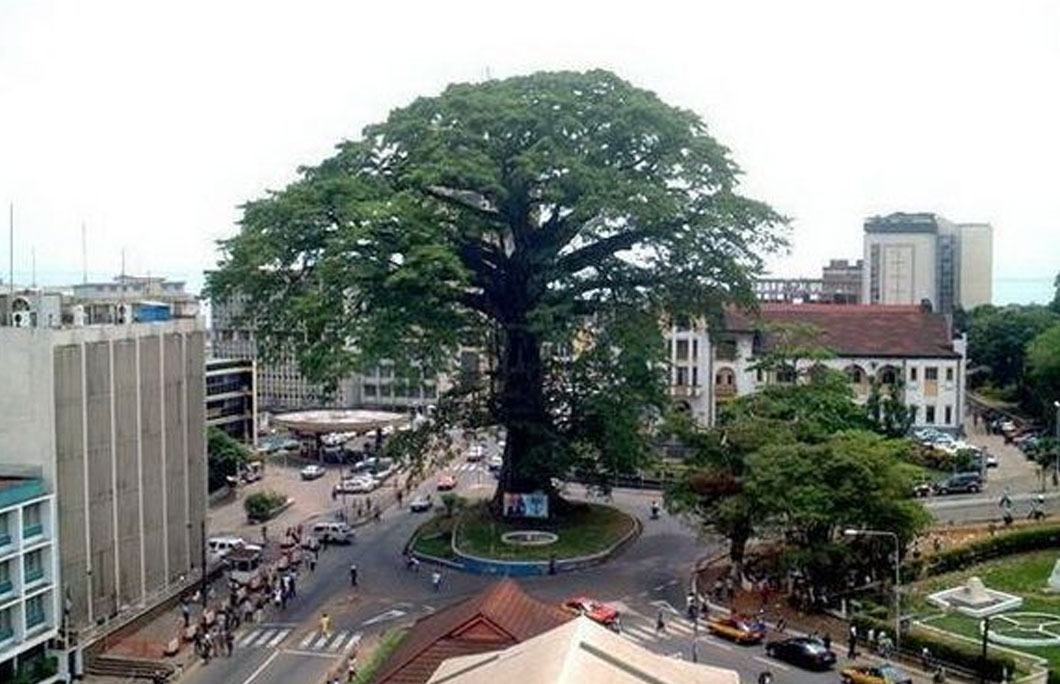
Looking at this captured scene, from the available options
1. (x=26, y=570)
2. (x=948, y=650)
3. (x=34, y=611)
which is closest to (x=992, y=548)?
(x=948, y=650)

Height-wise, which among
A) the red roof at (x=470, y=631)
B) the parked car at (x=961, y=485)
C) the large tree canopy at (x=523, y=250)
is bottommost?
the parked car at (x=961, y=485)

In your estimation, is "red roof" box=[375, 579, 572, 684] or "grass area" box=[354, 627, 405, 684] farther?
"grass area" box=[354, 627, 405, 684]

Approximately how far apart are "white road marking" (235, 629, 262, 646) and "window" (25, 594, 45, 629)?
21.4ft

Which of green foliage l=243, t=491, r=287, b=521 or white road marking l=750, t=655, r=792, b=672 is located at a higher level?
green foliage l=243, t=491, r=287, b=521

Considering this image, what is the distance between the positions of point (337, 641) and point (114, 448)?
10394 mm

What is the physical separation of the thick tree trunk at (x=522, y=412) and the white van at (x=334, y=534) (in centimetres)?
706

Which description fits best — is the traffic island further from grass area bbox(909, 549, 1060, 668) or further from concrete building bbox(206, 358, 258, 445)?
concrete building bbox(206, 358, 258, 445)

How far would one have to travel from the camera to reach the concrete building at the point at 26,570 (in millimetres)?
39719

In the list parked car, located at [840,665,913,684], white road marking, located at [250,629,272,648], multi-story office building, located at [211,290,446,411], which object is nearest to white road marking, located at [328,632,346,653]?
white road marking, located at [250,629,272,648]

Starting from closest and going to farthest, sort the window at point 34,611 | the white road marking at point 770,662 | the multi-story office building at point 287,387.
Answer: the white road marking at point 770,662 < the window at point 34,611 < the multi-story office building at point 287,387

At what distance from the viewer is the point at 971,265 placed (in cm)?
15088

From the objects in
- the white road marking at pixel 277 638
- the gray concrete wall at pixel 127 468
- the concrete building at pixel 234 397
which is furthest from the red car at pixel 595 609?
the concrete building at pixel 234 397

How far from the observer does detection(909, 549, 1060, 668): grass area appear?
43.5 meters

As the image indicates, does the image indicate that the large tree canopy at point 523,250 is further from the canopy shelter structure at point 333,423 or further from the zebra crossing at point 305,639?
the canopy shelter structure at point 333,423
